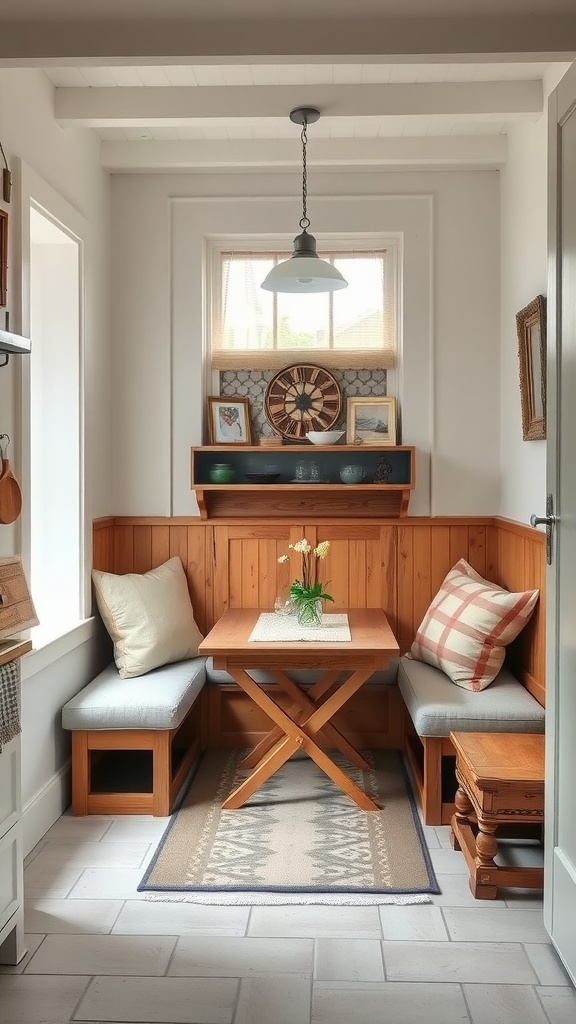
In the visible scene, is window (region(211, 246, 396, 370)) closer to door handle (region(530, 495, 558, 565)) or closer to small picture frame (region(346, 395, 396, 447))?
small picture frame (region(346, 395, 396, 447))

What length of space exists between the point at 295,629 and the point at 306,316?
175 cm

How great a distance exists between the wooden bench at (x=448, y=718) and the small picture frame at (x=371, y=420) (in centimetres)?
134

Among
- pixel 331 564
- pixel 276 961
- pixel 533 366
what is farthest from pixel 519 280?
pixel 276 961

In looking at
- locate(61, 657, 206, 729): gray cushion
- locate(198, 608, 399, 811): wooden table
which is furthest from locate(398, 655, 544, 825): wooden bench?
locate(61, 657, 206, 729): gray cushion

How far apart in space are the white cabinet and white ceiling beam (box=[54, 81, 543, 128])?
2.43 metres

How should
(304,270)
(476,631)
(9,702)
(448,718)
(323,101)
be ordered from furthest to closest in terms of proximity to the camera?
(476,631) → (323,101) → (304,270) → (448,718) → (9,702)

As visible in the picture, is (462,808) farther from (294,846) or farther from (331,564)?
(331,564)

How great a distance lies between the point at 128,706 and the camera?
357 cm

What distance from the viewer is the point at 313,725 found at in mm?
3672

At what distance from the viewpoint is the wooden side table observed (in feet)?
9.23

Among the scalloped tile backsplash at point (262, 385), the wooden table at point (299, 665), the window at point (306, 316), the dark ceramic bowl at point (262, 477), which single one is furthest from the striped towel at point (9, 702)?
the window at point (306, 316)

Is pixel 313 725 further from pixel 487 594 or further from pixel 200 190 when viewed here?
pixel 200 190

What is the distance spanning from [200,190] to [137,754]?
290 cm

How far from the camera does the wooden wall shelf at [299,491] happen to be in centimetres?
454
